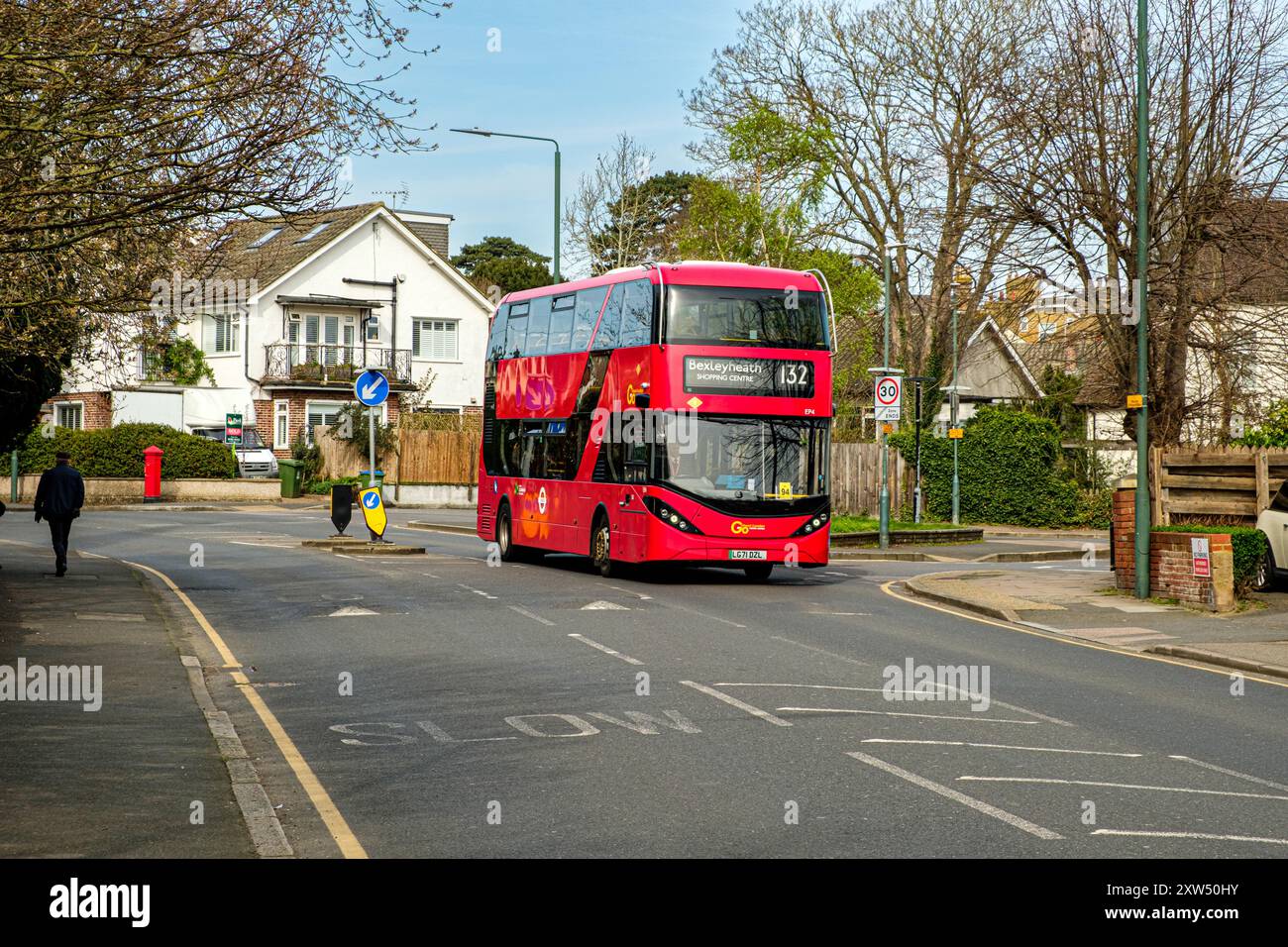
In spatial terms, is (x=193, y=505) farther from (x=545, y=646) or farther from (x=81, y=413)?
(x=545, y=646)

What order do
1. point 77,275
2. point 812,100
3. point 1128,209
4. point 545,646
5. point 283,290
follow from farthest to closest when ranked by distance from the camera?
1. point 283,290
2. point 812,100
3. point 1128,209
4. point 77,275
5. point 545,646

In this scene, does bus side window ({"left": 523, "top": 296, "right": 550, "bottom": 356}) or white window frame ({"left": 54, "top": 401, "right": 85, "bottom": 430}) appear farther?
white window frame ({"left": 54, "top": 401, "right": 85, "bottom": 430})

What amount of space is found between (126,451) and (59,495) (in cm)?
2922

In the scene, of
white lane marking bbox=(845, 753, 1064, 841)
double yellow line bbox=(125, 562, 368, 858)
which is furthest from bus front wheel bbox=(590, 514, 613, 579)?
white lane marking bbox=(845, 753, 1064, 841)

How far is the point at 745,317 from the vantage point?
22000 mm

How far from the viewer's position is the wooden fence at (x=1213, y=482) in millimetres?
22094

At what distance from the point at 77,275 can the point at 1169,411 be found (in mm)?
19017

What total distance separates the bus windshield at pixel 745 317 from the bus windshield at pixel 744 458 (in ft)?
3.82

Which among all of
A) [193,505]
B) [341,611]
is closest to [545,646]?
[341,611]

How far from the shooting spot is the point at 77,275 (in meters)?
17.4

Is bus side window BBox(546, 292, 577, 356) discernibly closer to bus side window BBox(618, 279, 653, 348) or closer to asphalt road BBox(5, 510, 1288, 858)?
bus side window BBox(618, 279, 653, 348)

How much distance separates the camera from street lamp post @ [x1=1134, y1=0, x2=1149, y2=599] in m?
19.2

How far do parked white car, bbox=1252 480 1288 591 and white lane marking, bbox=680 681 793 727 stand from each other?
1147cm
